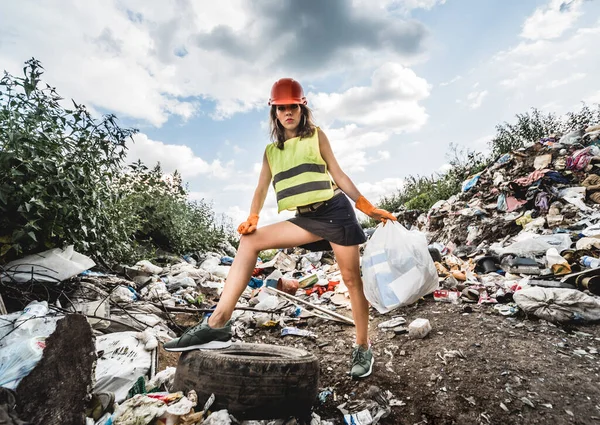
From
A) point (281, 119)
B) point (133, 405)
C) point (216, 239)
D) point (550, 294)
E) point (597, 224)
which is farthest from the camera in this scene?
point (216, 239)

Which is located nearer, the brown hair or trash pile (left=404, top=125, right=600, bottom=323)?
the brown hair

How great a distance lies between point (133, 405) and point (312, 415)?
81 cm

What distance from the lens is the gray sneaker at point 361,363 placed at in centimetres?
195

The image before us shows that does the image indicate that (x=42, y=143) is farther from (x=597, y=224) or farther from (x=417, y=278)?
(x=597, y=224)

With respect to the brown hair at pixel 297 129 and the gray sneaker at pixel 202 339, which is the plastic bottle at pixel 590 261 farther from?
the gray sneaker at pixel 202 339

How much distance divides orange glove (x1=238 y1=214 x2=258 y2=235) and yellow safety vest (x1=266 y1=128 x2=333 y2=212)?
0.16 meters

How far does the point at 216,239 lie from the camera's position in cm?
705

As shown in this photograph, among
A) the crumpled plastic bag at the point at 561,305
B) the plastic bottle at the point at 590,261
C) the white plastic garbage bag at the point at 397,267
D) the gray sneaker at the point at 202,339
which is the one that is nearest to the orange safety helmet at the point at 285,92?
the gray sneaker at the point at 202,339

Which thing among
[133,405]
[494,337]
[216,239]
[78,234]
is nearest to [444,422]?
[494,337]

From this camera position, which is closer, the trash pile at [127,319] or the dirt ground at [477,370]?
the trash pile at [127,319]

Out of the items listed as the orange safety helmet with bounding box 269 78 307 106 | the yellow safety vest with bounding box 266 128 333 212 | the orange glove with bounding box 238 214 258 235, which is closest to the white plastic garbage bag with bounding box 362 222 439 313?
the yellow safety vest with bounding box 266 128 333 212

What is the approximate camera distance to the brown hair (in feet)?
6.43

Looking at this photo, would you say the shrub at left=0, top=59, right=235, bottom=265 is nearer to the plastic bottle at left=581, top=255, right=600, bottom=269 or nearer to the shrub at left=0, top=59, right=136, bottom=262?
the shrub at left=0, top=59, right=136, bottom=262

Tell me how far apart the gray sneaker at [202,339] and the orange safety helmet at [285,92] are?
131 centimetres
